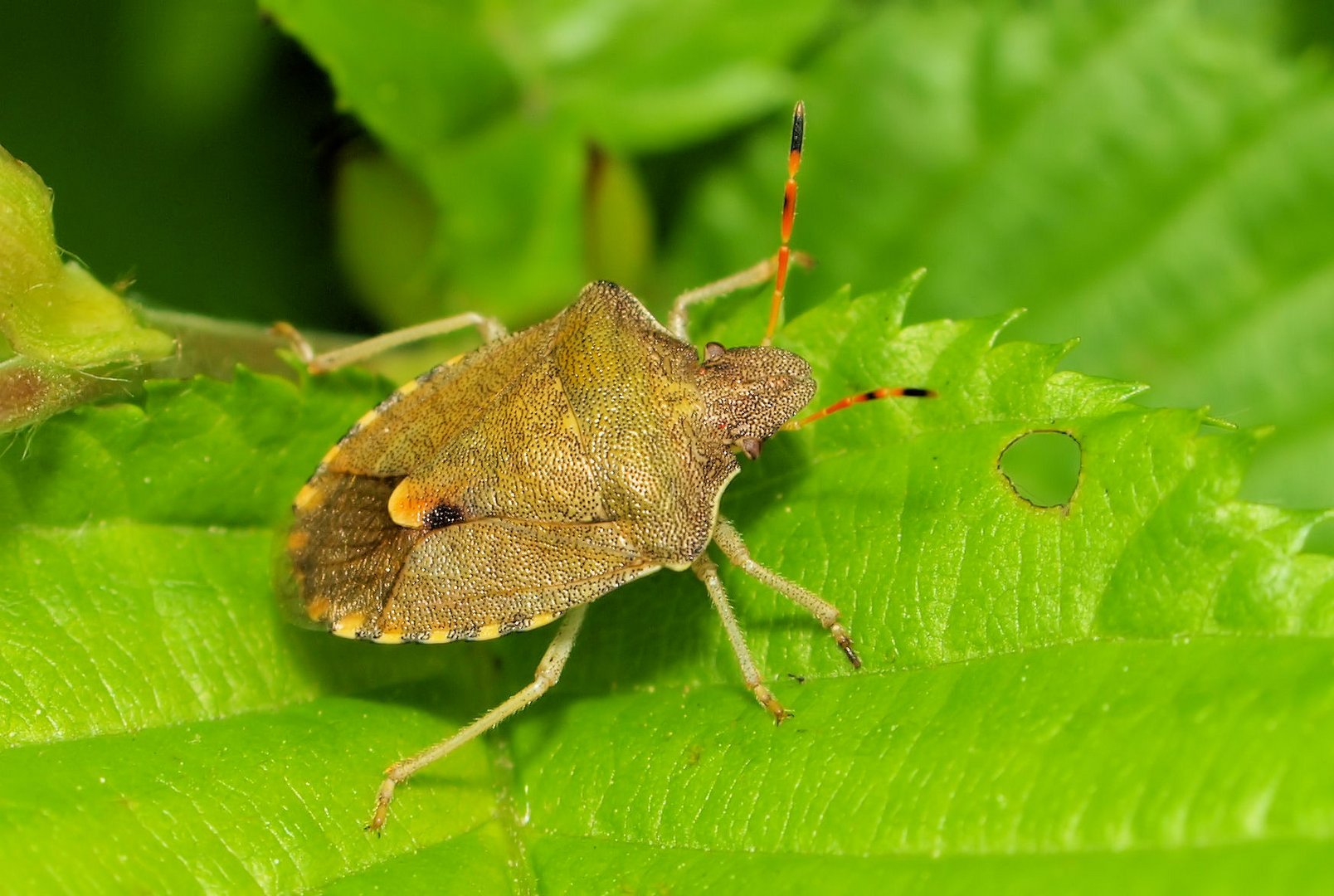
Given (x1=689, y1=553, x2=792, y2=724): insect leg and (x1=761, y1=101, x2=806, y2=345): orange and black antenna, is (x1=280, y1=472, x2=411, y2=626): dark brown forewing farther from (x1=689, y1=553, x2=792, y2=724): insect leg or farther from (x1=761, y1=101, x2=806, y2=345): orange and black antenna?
(x1=761, y1=101, x2=806, y2=345): orange and black antenna

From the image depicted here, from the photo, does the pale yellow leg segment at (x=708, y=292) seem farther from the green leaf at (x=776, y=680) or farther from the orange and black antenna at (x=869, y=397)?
the orange and black antenna at (x=869, y=397)

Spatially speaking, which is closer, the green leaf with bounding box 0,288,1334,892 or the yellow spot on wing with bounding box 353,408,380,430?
the green leaf with bounding box 0,288,1334,892

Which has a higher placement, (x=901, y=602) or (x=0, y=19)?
(x=0, y=19)

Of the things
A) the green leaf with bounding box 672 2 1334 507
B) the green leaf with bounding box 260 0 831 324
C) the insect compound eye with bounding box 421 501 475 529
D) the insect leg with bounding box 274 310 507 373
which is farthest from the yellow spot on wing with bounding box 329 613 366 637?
the green leaf with bounding box 672 2 1334 507

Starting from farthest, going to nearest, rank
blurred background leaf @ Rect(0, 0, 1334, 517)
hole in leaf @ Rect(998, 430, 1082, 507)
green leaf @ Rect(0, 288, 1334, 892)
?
hole in leaf @ Rect(998, 430, 1082, 507) → blurred background leaf @ Rect(0, 0, 1334, 517) → green leaf @ Rect(0, 288, 1334, 892)

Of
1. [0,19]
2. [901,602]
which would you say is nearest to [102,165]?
[0,19]

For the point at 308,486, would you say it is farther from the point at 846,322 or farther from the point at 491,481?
the point at 846,322

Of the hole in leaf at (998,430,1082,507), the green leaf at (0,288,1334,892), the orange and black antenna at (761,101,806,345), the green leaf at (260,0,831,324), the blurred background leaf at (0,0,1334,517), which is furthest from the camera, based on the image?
the hole in leaf at (998,430,1082,507)
